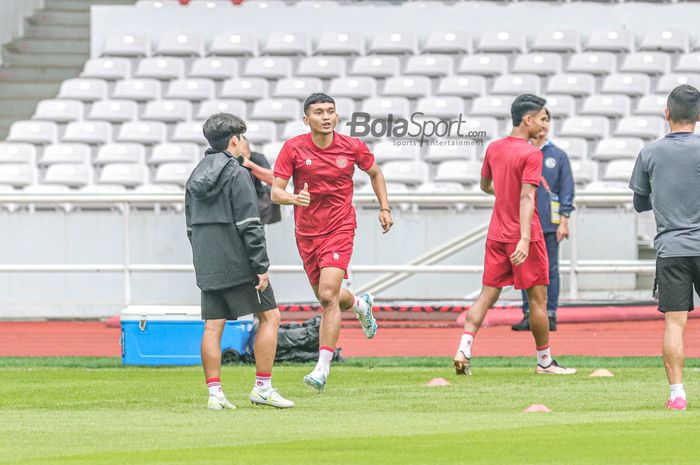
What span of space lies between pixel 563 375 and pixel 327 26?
14.0 m

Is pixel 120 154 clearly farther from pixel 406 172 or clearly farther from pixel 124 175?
pixel 406 172

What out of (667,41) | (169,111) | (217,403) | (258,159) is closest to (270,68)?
(169,111)

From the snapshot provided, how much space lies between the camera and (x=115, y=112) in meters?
23.1

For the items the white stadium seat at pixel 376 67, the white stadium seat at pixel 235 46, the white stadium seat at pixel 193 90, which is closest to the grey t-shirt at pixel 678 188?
the white stadium seat at pixel 376 67

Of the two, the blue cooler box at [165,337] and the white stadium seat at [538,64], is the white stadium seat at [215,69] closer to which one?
the white stadium seat at [538,64]

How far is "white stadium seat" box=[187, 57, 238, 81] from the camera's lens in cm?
2372

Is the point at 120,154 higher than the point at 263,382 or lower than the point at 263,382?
higher

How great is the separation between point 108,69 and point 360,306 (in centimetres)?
1345

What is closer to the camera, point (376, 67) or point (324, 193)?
point (324, 193)

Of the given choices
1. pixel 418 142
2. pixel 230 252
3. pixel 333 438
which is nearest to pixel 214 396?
pixel 230 252

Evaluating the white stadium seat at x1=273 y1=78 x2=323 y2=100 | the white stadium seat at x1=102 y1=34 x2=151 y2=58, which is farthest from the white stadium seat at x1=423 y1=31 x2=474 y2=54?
the white stadium seat at x1=102 y1=34 x2=151 y2=58

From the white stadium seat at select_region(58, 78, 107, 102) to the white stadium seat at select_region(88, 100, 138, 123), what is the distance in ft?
1.43

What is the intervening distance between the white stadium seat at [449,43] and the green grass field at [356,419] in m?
11.7

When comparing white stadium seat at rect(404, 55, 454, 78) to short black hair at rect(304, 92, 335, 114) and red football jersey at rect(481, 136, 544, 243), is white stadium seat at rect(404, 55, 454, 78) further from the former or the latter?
short black hair at rect(304, 92, 335, 114)
